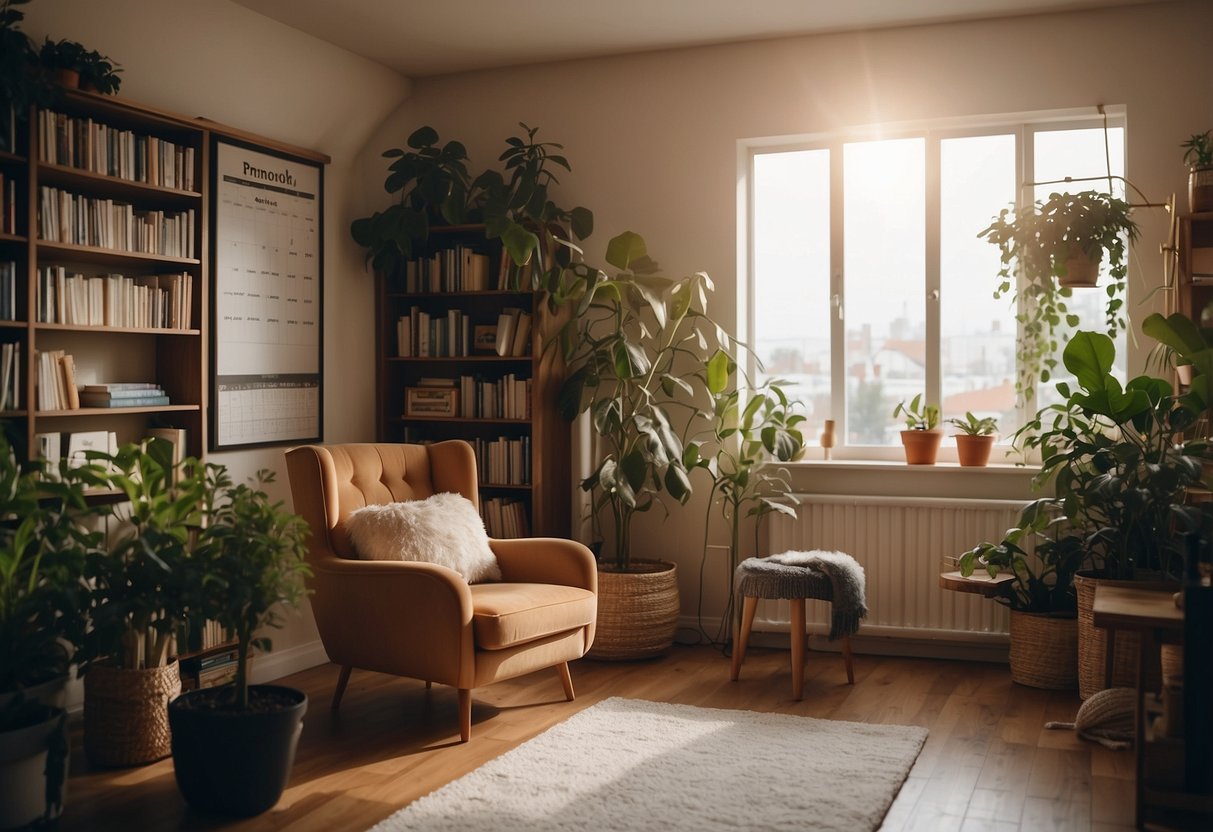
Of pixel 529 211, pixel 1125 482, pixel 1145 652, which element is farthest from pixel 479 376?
pixel 1145 652

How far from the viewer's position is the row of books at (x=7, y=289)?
11.0 ft

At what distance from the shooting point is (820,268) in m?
5.02

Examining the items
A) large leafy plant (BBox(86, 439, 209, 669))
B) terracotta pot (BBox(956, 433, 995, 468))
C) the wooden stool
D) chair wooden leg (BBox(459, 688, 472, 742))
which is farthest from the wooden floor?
terracotta pot (BBox(956, 433, 995, 468))

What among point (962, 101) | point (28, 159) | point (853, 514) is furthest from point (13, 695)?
point (962, 101)

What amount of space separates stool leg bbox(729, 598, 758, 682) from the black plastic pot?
191 cm

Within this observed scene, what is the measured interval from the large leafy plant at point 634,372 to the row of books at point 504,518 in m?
0.34

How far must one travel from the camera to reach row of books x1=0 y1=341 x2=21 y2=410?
10.9 ft

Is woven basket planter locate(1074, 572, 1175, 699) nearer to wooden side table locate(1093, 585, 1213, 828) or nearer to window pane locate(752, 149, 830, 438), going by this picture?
wooden side table locate(1093, 585, 1213, 828)

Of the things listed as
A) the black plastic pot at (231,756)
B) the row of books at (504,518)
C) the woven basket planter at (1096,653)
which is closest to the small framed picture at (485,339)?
the row of books at (504,518)

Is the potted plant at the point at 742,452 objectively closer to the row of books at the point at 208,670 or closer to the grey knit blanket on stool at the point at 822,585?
the grey knit blanket on stool at the point at 822,585

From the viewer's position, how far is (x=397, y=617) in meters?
3.62

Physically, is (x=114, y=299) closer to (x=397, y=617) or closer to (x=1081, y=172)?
(x=397, y=617)

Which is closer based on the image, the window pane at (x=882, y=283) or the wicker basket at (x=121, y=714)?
the wicker basket at (x=121, y=714)

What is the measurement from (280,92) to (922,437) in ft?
10.1
